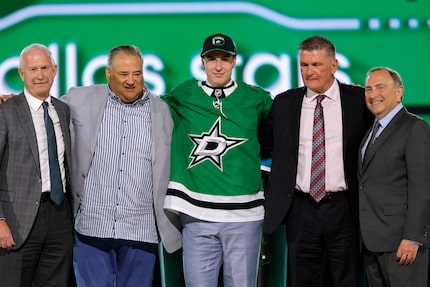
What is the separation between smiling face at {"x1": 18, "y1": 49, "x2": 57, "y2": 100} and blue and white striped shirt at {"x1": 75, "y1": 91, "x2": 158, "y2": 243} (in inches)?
12.6

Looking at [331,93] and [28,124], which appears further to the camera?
[331,93]

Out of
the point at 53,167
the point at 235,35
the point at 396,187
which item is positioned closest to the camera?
the point at 396,187

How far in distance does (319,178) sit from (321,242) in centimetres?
32

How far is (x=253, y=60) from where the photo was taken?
5566 millimetres

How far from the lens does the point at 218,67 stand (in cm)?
374

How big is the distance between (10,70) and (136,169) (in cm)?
230

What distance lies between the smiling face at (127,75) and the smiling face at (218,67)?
340mm

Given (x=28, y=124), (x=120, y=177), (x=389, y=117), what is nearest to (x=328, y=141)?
(x=389, y=117)

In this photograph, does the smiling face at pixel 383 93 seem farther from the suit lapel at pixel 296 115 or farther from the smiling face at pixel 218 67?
the smiling face at pixel 218 67

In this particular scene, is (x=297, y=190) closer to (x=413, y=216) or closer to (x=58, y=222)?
(x=413, y=216)

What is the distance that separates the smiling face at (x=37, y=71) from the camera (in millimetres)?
3654

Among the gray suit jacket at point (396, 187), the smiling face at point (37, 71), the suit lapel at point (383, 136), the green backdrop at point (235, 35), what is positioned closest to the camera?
the gray suit jacket at point (396, 187)

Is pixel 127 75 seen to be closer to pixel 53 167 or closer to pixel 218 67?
pixel 218 67

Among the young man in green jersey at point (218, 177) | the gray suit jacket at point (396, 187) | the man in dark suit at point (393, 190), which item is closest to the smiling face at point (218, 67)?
the young man in green jersey at point (218, 177)
